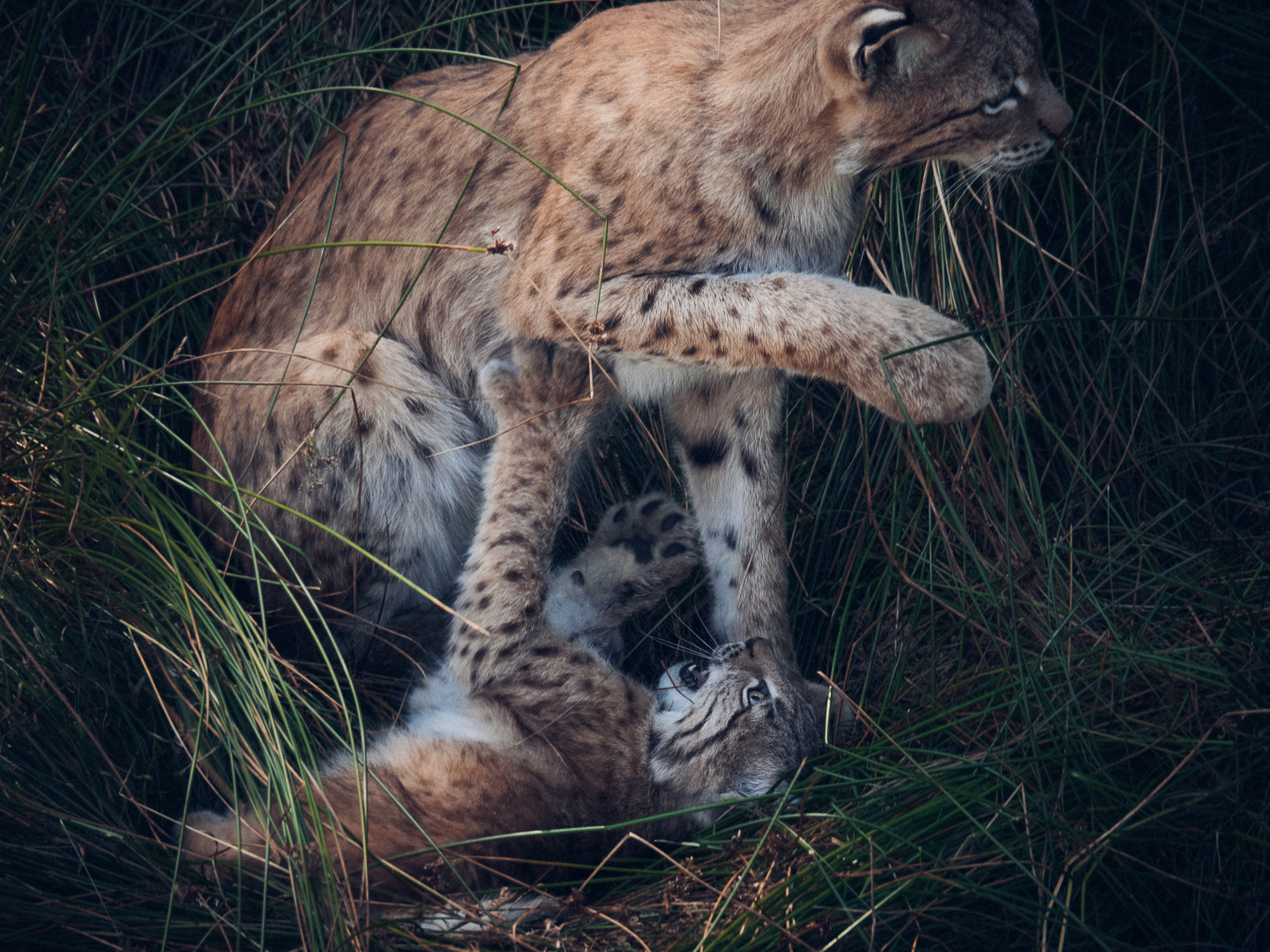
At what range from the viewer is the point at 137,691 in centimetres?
220

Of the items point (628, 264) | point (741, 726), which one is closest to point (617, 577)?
point (741, 726)

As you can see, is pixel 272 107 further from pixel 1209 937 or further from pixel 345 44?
pixel 1209 937

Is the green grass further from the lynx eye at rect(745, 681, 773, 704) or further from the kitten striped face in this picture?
the lynx eye at rect(745, 681, 773, 704)

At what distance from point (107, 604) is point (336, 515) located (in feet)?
1.83

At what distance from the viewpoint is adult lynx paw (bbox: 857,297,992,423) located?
6.98 ft

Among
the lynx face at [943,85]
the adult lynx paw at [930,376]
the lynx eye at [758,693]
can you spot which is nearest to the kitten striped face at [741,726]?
the lynx eye at [758,693]

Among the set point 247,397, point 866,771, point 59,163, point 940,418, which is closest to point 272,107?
point 59,163

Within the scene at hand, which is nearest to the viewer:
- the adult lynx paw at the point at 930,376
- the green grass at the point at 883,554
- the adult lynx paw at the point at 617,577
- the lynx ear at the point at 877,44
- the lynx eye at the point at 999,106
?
the green grass at the point at 883,554

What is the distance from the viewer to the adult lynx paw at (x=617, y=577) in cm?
269

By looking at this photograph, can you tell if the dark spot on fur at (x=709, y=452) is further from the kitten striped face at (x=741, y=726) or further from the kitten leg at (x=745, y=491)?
the kitten striped face at (x=741, y=726)

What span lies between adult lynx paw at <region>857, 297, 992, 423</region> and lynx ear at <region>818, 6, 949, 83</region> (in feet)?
1.77

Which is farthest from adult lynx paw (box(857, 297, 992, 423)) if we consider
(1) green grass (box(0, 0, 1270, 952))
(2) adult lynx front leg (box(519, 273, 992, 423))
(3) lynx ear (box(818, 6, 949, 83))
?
(3) lynx ear (box(818, 6, 949, 83))

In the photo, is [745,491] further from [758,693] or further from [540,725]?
[540,725]

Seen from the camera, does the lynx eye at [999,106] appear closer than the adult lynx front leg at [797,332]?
No
